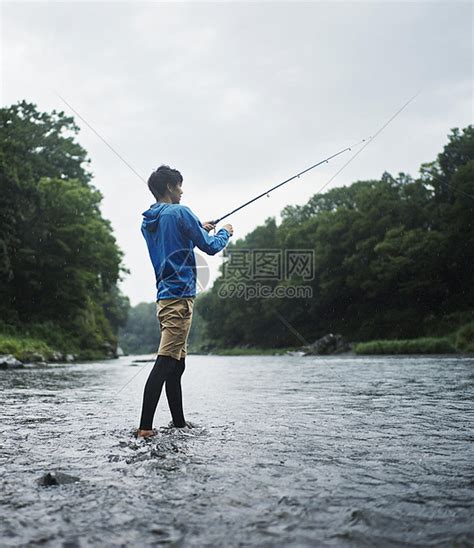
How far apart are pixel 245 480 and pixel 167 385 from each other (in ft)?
6.35

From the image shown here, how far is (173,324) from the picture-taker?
4266mm

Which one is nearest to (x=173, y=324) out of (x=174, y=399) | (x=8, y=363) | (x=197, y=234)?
(x=174, y=399)

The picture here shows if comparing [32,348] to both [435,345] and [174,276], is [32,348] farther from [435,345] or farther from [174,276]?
[174,276]

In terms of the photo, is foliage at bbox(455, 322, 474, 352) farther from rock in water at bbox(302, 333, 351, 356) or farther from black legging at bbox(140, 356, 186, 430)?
black legging at bbox(140, 356, 186, 430)

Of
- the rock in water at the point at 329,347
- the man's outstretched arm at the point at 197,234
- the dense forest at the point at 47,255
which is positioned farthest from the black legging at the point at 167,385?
the rock in water at the point at 329,347

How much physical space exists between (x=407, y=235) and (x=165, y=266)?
144 ft

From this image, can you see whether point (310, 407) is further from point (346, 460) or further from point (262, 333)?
point (262, 333)

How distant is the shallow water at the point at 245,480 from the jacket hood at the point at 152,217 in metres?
1.62

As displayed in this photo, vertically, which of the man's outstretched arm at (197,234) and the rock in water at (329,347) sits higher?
A: the man's outstretched arm at (197,234)

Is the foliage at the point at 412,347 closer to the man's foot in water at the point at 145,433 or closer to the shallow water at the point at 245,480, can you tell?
the shallow water at the point at 245,480

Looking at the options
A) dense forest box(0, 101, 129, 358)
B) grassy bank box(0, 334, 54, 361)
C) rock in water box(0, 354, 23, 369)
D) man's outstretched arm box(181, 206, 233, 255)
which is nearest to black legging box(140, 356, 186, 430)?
man's outstretched arm box(181, 206, 233, 255)

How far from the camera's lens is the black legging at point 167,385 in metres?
3.99

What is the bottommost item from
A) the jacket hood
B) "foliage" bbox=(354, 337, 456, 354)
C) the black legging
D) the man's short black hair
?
"foliage" bbox=(354, 337, 456, 354)

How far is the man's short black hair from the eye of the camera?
4.59 m
